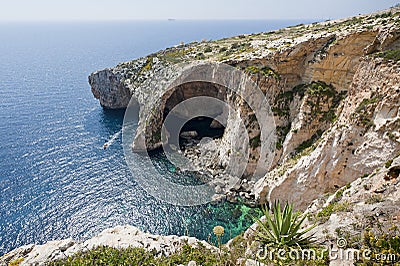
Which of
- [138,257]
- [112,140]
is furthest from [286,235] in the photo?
[112,140]

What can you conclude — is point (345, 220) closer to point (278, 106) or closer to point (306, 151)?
point (306, 151)

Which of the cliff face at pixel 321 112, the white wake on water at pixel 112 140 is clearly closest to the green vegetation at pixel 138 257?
the cliff face at pixel 321 112

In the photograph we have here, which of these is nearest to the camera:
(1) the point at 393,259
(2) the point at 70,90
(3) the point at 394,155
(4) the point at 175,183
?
(1) the point at 393,259

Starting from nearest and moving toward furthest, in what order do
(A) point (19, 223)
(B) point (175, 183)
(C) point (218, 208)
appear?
1. (A) point (19, 223)
2. (C) point (218, 208)
3. (B) point (175, 183)

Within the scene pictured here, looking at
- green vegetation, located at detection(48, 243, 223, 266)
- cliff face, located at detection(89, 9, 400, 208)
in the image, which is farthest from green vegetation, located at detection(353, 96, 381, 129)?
green vegetation, located at detection(48, 243, 223, 266)

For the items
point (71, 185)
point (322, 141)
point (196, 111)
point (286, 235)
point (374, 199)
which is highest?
point (196, 111)

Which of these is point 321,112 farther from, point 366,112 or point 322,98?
point 366,112

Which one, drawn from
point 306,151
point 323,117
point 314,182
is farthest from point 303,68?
point 314,182
